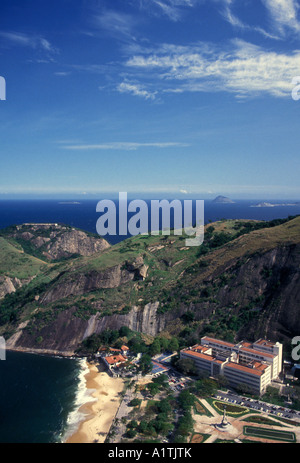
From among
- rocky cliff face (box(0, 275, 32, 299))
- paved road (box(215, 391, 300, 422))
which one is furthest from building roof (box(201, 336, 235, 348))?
rocky cliff face (box(0, 275, 32, 299))

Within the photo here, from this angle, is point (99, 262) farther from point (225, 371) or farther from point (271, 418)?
point (271, 418)

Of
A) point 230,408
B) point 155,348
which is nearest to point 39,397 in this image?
point 155,348

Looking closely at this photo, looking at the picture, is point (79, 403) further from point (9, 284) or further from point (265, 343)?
point (9, 284)

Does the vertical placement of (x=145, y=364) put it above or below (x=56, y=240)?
below

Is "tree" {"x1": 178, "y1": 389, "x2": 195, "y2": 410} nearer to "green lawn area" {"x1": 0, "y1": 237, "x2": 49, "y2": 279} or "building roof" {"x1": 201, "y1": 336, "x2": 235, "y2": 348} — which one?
"building roof" {"x1": 201, "y1": 336, "x2": 235, "y2": 348}

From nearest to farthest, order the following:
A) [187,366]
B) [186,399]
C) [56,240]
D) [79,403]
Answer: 1. [186,399]
2. [79,403]
3. [187,366]
4. [56,240]

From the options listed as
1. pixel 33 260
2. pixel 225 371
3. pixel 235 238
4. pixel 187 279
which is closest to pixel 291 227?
pixel 235 238
